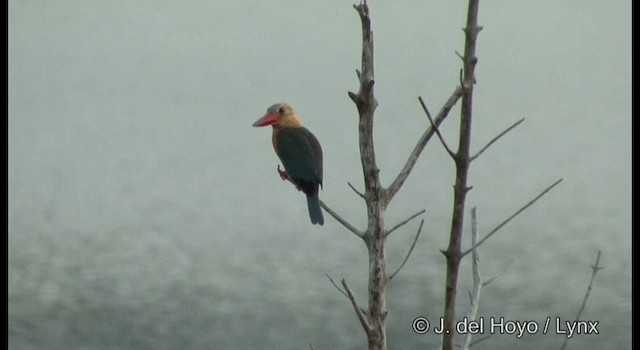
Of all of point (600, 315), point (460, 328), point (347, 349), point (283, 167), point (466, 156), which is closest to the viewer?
point (466, 156)

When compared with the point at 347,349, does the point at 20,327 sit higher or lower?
higher

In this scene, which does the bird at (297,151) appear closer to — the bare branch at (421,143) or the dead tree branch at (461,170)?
the bare branch at (421,143)

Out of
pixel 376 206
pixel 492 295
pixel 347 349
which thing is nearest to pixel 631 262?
pixel 492 295

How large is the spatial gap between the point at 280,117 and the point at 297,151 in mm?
87

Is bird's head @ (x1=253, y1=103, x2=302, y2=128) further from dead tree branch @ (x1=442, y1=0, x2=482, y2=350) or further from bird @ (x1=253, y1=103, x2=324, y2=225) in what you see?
dead tree branch @ (x1=442, y1=0, x2=482, y2=350)

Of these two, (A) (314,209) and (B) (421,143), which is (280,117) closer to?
(A) (314,209)

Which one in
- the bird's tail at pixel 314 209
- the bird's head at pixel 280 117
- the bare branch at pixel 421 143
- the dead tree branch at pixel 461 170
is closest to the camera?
the dead tree branch at pixel 461 170

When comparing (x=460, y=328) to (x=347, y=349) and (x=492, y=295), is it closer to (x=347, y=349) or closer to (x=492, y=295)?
(x=347, y=349)

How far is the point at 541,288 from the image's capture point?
833 cm

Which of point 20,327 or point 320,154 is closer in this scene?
point 320,154

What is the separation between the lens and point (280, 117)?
2521mm

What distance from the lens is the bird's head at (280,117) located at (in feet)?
8.26

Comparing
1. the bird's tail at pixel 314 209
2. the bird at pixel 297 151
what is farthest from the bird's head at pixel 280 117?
the bird's tail at pixel 314 209
